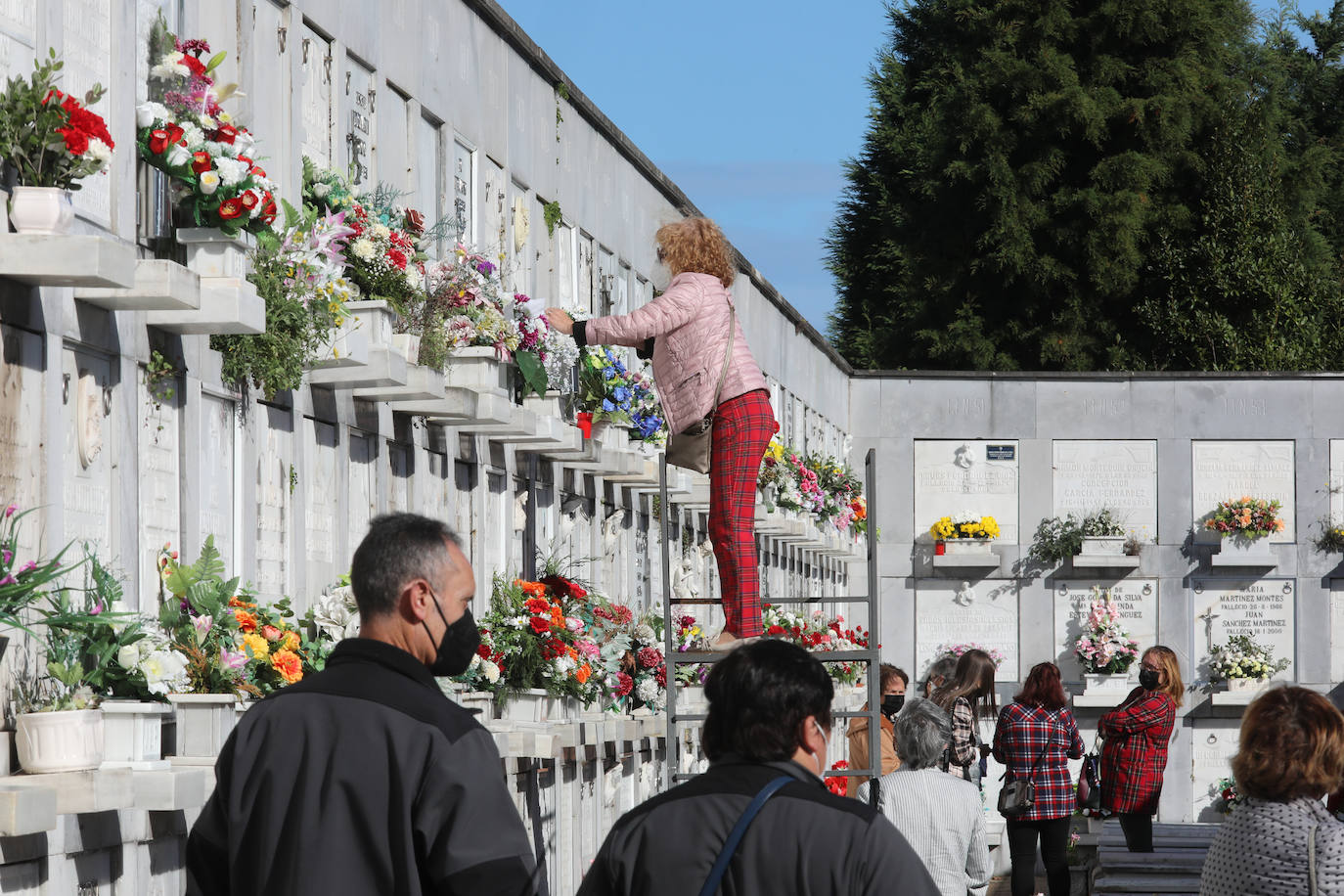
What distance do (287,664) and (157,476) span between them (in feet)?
2.45

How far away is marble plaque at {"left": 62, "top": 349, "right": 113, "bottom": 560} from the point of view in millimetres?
5648

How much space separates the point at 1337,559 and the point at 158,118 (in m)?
17.7

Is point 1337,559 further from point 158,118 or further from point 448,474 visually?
point 158,118

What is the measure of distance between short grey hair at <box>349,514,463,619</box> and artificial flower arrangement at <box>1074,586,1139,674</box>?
18.2 metres

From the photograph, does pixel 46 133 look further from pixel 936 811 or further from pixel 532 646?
pixel 532 646

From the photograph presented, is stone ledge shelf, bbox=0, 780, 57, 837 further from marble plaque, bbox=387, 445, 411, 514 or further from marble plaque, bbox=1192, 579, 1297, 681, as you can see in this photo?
marble plaque, bbox=1192, 579, 1297, 681

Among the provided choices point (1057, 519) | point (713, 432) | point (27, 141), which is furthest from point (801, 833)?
point (1057, 519)

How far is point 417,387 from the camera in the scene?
25.0ft

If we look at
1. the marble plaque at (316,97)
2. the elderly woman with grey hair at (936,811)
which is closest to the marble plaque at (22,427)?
the marble plaque at (316,97)

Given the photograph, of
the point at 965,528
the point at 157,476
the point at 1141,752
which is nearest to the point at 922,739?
the point at 157,476

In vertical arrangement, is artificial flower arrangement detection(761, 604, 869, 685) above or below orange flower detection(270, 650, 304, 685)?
below

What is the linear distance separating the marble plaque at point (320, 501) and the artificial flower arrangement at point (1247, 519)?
14.9 meters

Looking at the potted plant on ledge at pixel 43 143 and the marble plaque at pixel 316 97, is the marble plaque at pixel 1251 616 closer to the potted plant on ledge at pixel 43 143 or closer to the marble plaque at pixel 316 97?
the marble plaque at pixel 316 97

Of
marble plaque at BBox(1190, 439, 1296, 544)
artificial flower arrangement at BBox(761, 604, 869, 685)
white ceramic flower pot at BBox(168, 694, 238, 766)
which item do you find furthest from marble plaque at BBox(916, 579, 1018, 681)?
white ceramic flower pot at BBox(168, 694, 238, 766)
